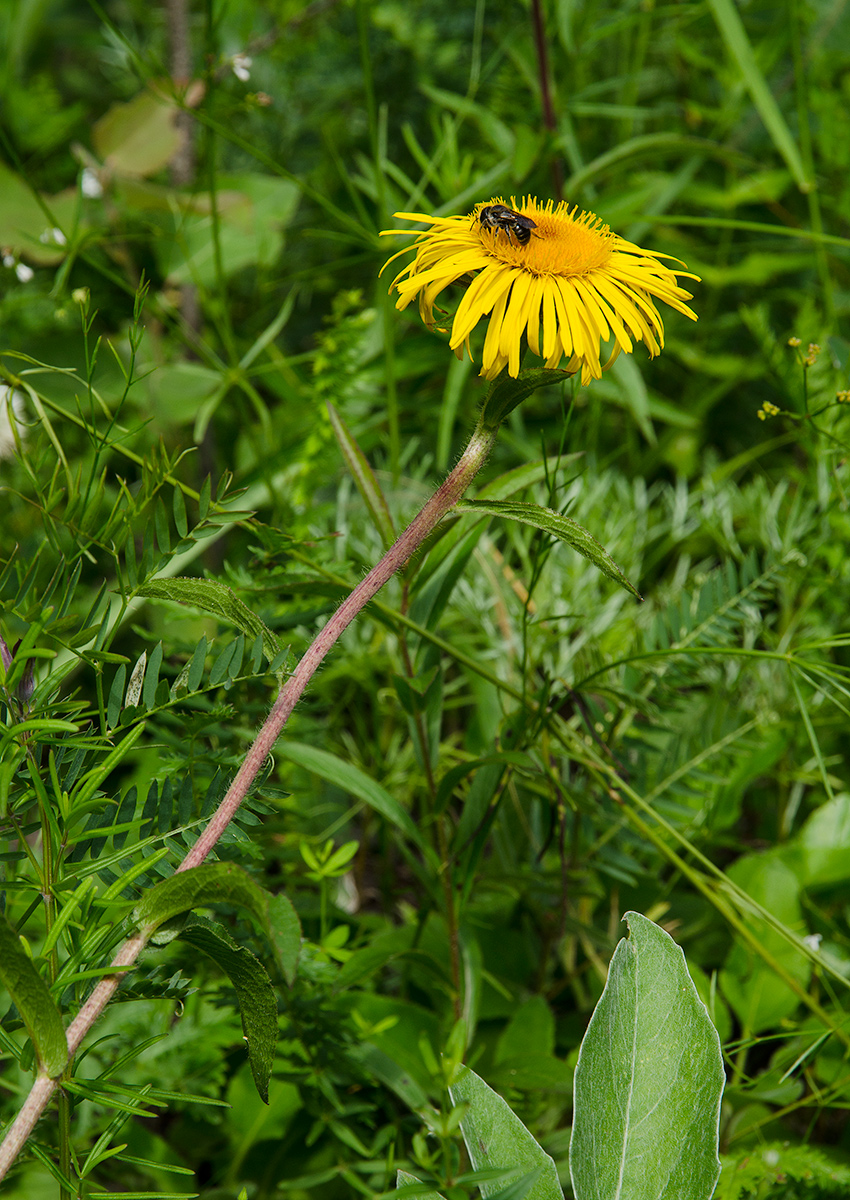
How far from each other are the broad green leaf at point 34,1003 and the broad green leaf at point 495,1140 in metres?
0.21

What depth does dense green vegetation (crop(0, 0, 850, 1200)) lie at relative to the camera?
0.50 m

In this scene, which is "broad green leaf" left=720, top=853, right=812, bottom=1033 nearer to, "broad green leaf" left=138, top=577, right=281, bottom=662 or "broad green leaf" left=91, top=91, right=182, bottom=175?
"broad green leaf" left=138, top=577, right=281, bottom=662

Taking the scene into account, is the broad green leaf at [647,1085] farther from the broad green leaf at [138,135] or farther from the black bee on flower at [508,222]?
the broad green leaf at [138,135]

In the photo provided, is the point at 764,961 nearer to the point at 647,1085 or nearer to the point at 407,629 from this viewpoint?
the point at 647,1085

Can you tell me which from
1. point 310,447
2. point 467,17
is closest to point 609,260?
point 310,447

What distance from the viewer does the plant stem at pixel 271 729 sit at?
0.37 m

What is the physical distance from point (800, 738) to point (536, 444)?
1.62 ft

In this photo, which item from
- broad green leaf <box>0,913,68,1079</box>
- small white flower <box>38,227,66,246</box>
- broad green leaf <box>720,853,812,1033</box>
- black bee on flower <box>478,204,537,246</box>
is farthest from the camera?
small white flower <box>38,227,66,246</box>

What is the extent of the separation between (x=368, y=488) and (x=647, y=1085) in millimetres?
392

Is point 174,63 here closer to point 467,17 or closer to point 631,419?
point 467,17

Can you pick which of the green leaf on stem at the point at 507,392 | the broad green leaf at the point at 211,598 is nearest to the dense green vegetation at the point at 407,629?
the broad green leaf at the point at 211,598

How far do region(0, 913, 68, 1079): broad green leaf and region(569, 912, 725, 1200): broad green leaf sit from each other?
277 millimetres

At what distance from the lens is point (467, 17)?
5.07 feet

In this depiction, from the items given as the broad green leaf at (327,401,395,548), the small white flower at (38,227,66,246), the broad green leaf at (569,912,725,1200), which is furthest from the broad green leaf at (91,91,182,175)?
the broad green leaf at (569,912,725,1200)
